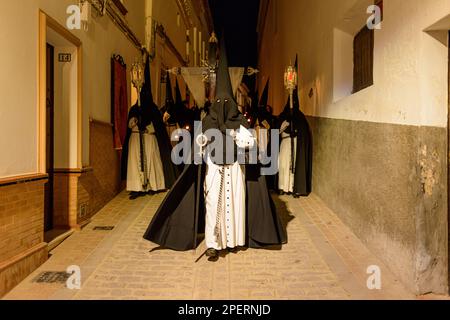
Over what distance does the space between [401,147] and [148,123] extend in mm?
5019

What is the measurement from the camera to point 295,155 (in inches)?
283

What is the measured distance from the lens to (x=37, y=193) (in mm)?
3701

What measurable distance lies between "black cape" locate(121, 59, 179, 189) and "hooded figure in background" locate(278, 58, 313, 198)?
2335mm

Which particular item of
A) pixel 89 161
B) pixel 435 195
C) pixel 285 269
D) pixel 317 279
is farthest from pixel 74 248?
pixel 435 195

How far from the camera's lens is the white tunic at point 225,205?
4074mm

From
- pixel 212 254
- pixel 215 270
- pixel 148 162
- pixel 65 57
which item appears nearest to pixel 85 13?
pixel 65 57

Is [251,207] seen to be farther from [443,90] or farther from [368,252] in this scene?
[443,90]

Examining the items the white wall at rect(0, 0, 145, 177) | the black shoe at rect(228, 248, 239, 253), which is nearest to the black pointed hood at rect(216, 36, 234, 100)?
the black shoe at rect(228, 248, 239, 253)

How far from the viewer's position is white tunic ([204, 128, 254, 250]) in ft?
13.4

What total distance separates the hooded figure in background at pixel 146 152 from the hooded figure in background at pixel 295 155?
93.4 inches

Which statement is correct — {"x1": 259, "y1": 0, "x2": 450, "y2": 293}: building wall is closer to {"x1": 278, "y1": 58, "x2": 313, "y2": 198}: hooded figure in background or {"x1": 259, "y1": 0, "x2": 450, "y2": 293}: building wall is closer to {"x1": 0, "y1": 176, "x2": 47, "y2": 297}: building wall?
{"x1": 278, "y1": 58, "x2": 313, "y2": 198}: hooded figure in background

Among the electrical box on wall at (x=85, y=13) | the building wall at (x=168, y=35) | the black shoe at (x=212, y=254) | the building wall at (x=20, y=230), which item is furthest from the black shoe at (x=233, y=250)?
the building wall at (x=168, y=35)

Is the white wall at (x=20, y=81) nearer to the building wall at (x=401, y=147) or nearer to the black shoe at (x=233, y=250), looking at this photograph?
the black shoe at (x=233, y=250)

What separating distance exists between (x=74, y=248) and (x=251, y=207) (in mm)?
2212
